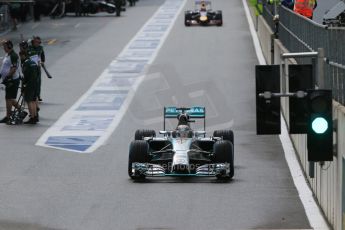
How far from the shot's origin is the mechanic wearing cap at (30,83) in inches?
1051

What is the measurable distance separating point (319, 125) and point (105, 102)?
→ 20997 mm

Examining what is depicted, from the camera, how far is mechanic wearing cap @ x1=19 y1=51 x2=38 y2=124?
87.6 ft

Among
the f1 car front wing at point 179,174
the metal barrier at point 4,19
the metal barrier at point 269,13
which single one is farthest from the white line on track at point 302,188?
the metal barrier at point 4,19

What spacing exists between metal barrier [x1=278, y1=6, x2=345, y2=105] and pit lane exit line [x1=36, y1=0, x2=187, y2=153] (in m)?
4.34

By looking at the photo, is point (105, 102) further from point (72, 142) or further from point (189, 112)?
point (189, 112)

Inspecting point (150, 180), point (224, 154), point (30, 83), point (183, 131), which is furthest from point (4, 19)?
point (224, 154)

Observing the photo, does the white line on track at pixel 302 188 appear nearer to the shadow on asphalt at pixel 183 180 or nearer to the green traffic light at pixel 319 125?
the shadow on asphalt at pixel 183 180

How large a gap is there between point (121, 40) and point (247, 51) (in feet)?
28.0

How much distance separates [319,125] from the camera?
452 inches

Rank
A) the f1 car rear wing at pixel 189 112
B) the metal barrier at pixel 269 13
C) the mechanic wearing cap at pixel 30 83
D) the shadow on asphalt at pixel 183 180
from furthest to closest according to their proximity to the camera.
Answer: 1. the metal barrier at pixel 269 13
2. the mechanic wearing cap at pixel 30 83
3. the f1 car rear wing at pixel 189 112
4. the shadow on asphalt at pixel 183 180

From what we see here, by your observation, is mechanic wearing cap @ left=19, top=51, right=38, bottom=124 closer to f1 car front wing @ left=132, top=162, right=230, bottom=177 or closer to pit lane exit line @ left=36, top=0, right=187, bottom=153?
pit lane exit line @ left=36, top=0, right=187, bottom=153

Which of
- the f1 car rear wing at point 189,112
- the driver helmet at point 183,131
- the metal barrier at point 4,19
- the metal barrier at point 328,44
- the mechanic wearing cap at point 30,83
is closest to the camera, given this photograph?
the metal barrier at point 328,44

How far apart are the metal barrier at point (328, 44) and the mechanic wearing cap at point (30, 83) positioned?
18.4 ft

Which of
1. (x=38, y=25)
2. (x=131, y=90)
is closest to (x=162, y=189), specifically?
(x=131, y=90)
